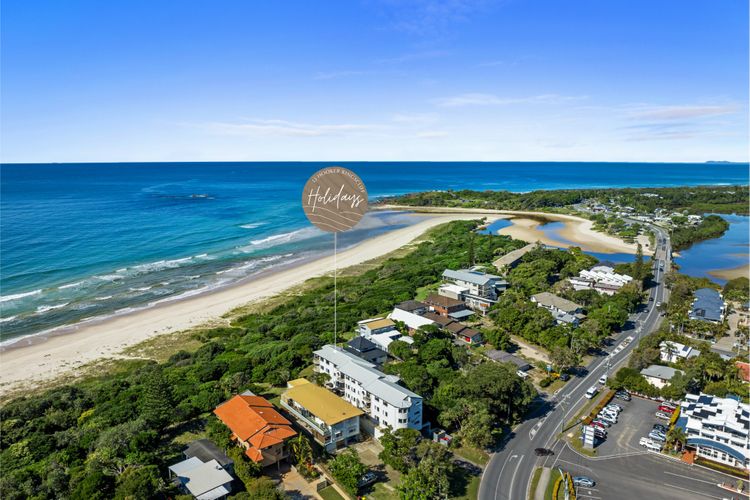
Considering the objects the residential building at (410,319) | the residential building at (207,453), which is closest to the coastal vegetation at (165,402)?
the residential building at (207,453)

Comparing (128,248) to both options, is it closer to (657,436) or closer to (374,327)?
(374,327)

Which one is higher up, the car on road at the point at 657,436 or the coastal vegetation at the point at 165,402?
the coastal vegetation at the point at 165,402

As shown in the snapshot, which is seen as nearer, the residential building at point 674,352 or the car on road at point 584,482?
the car on road at point 584,482

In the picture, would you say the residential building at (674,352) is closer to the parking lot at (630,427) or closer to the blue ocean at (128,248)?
the parking lot at (630,427)

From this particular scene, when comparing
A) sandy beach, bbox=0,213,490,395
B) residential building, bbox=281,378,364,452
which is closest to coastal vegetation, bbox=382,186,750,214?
sandy beach, bbox=0,213,490,395

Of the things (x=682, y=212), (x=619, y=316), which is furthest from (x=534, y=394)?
(x=682, y=212)

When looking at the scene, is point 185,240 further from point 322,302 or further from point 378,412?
point 378,412
